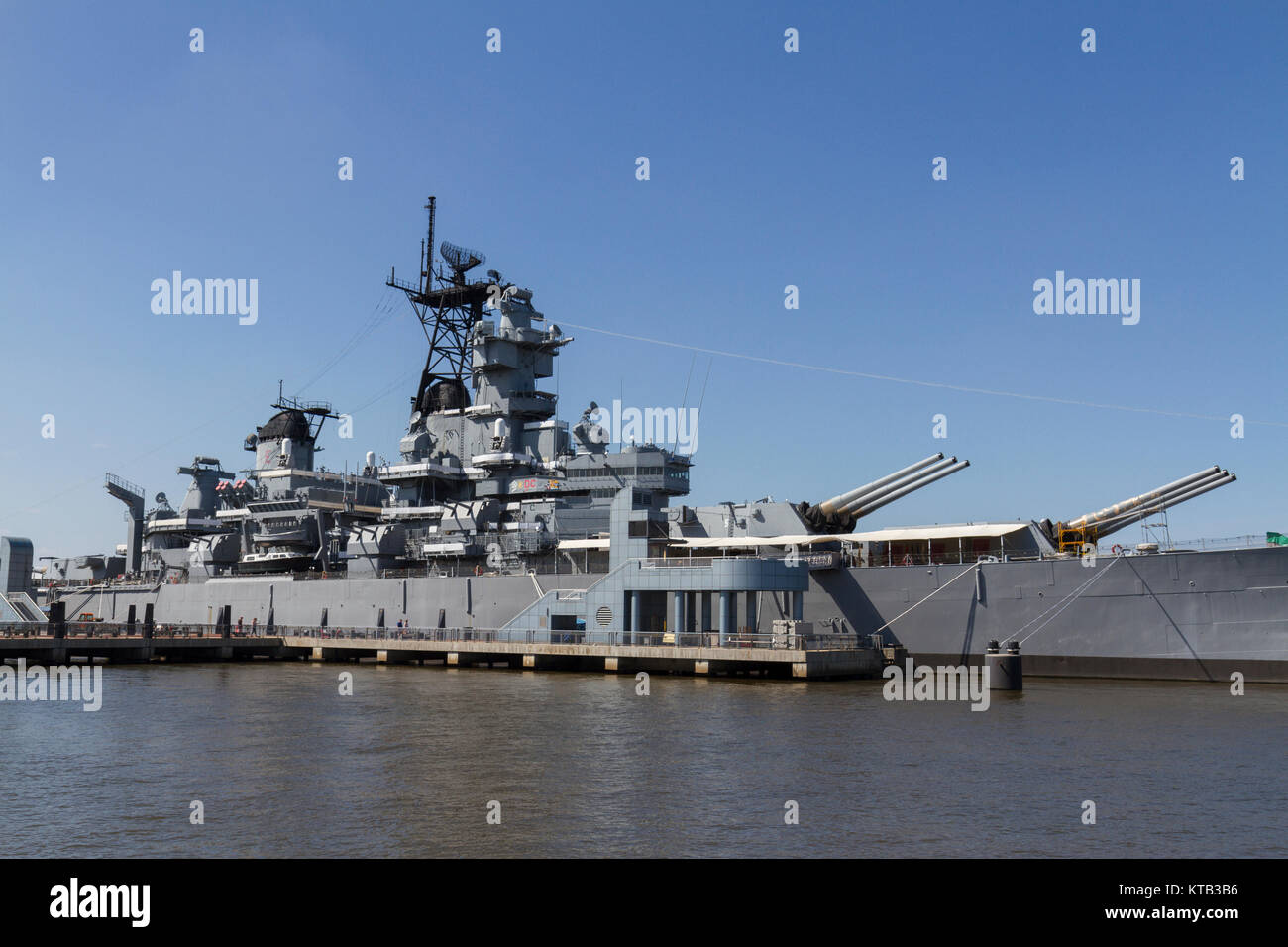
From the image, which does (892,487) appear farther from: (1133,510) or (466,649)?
(466,649)

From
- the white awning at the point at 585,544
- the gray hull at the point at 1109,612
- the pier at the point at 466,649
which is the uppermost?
the white awning at the point at 585,544

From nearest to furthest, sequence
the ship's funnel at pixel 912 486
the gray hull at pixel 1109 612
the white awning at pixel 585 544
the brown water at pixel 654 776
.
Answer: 1. the brown water at pixel 654 776
2. the gray hull at pixel 1109 612
3. the ship's funnel at pixel 912 486
4. the white awning at pixel 585 544

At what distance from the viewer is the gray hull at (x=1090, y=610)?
33312 millimetres

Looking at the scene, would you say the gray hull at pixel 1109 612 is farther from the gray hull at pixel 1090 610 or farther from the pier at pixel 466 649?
the pier at pixel 466 649

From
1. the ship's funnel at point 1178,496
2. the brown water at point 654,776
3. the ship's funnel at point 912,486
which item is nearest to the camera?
the brown water at point 654,776

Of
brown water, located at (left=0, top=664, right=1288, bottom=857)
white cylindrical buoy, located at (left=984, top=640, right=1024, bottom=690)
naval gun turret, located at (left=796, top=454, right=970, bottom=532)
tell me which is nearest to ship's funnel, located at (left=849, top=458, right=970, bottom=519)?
naval gun turret, located at (left=796, top=454, right=970, bottom=532)

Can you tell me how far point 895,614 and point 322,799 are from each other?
88.5 ft

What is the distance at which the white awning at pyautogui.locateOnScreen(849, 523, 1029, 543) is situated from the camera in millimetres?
38438

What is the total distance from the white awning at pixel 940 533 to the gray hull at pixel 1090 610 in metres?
1.45

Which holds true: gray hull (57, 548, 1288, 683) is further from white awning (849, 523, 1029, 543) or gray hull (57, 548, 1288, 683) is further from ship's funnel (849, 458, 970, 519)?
ship's funnel (849, 458, 970, 519)

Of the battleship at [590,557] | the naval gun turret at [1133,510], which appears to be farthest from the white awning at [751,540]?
the naval gun turret at [1133,510]

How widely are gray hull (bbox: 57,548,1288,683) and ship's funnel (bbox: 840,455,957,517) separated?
14.7 feet

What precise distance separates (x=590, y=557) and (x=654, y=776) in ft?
95.5
